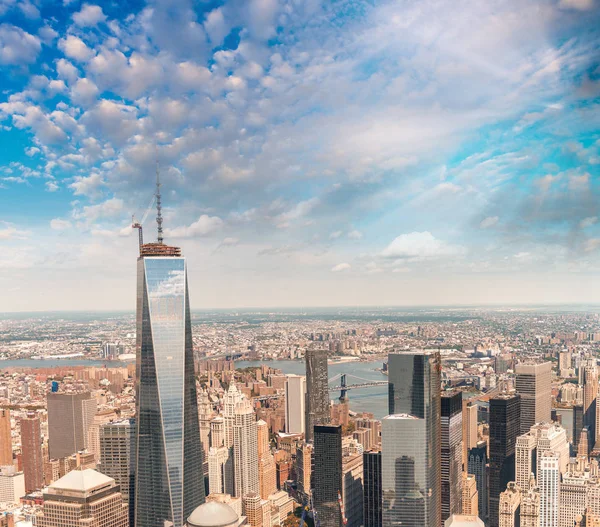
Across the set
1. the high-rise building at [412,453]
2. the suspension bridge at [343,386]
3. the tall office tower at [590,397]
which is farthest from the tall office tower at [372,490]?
the suspension bridge at [343,386]

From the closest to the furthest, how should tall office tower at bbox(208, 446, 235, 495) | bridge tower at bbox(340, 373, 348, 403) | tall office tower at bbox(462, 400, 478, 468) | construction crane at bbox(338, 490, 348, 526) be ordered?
1. construction crane at bbox(338, 490, 348, 526)
2. tall office tower at bbox(462, 400, 478, 468)
3. tall office tower at bbox(208, 446, 235, 495)
4. bridge tower at bbox(340, 373, 348, 403)

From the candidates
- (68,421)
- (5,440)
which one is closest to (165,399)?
(68,421)

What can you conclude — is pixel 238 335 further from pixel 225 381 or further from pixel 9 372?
pixel 9 372

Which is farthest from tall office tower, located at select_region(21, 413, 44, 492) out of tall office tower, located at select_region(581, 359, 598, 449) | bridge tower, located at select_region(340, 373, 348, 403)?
tall office tower, located at select_region(581, 359, 598, 449)

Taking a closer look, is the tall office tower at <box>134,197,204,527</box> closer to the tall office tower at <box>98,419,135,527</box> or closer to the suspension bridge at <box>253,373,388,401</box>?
the tall office tower at <box>98,419,135,527</box>

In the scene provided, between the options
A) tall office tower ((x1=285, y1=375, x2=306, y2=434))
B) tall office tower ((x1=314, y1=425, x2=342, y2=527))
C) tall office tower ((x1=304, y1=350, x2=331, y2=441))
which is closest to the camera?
tall office tower ((x1=314, y1=425, x2=342, y2=527))

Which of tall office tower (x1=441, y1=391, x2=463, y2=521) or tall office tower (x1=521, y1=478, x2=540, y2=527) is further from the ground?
tall office tower (x1=441, y1=391, x2=463, y2=521)

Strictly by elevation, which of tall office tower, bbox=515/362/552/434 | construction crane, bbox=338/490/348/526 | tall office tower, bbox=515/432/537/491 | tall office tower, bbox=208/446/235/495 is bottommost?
construction crane, bbox=338/490/348/526

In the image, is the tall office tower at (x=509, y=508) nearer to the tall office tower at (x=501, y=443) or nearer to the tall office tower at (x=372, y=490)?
the tall office tower at (x=501, y=443)
